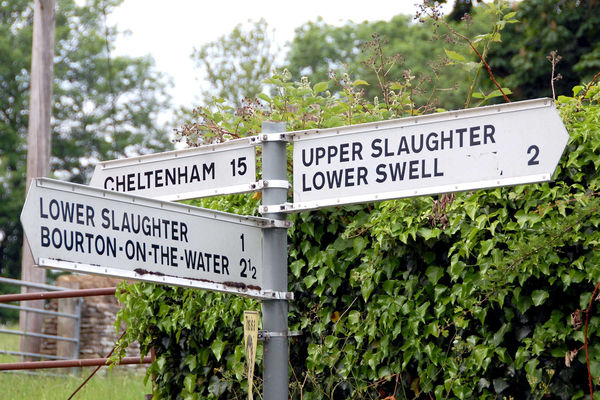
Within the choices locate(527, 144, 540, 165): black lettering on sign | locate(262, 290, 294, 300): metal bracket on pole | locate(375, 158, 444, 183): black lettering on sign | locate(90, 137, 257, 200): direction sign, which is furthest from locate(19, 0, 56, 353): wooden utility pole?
locate(527, 144, 540, 165): black lettering on sign

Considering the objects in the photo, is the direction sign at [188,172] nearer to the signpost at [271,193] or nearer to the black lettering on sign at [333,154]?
the signpost at [271,193]

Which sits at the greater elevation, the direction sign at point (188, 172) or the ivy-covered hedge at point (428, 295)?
the direction sign at point (188, 172)

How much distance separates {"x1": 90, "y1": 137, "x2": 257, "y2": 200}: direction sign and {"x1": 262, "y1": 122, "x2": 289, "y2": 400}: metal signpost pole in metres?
0.11

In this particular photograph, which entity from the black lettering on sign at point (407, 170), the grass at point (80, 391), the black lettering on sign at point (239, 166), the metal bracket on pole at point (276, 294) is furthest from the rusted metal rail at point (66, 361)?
the black lettering on sign at point (407, 170)

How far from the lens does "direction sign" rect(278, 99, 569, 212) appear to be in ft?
10.2

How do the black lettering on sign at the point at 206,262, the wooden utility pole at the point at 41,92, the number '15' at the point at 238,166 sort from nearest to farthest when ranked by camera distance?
1. the black lettering on sign at the point at 206,262
2. the number '15' at the point at 238,166
3. the wooden utility pole at the point at 41,92

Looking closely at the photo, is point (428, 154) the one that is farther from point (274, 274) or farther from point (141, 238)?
point (141, 238)

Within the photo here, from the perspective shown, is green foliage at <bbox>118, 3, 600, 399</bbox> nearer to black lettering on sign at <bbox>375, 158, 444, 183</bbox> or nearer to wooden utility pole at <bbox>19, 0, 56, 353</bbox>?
black lettering on sign at <bbox>375, 158, 444, 183</bbox>

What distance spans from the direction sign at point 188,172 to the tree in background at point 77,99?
116 ft

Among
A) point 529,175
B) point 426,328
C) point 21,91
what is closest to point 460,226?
point 426,328

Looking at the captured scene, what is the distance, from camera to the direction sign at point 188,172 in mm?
3617

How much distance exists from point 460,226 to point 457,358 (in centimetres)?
59

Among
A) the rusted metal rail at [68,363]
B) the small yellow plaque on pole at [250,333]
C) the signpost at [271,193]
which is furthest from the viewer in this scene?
the rusted metal rail at [68,363]

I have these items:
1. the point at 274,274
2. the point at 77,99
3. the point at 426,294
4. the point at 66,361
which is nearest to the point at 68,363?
the point at 66,361
